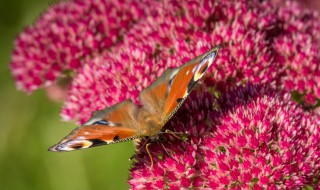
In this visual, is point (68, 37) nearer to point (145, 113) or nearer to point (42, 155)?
point (145, 113)

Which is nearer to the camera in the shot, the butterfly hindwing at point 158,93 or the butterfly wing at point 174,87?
the butterfly wing at point 174,87

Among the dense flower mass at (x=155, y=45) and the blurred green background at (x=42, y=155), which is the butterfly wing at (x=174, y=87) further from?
the blurred green background at (x=42, y=155)

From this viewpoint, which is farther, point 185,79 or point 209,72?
point 209,72

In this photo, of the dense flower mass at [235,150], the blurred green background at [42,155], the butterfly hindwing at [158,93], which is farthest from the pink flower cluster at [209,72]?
the blurred green background at [42,155]

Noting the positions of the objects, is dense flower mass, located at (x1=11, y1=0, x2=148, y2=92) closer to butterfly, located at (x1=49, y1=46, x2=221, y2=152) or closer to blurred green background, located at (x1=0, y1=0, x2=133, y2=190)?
blurred green background, located at (x1=0, y1=0, x2=133, y2=190)

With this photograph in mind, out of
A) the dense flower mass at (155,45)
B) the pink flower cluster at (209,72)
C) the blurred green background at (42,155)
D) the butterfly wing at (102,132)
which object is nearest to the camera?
the butterfly wing at (102,132)

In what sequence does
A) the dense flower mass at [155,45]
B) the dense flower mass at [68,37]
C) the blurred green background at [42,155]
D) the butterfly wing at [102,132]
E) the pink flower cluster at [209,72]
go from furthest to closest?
1. the blurred green background at [42,155]
2. the dense flower mass at [68,37]
3. the dense flower mass at [155,45]
4. the pink flower cluster at [209,72]
5. the butterfly wing at [102,132]

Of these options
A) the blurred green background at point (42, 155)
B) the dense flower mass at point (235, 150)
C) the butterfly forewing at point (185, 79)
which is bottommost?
the dense flower mass at point (235, 150)

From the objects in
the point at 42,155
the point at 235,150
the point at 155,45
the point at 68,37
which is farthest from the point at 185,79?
the point at 42,155

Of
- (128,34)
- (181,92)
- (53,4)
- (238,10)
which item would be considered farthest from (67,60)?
(181,92)
